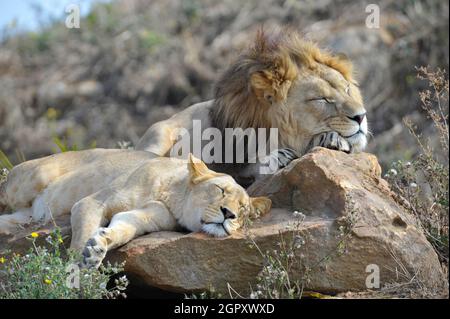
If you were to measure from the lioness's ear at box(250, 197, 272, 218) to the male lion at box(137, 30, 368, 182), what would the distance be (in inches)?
25.4

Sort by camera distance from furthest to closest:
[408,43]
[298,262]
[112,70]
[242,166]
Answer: [112,70] < [408,43] < [242,166] < [298,262]

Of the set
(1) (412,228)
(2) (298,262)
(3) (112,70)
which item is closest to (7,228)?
(2) (298,262)

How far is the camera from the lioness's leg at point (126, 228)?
5.03m

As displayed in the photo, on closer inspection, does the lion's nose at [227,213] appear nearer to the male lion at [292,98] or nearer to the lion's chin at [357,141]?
the male lion at [292,98]

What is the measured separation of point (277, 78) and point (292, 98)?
0.57ft

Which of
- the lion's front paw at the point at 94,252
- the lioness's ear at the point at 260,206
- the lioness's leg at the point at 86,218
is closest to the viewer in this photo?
the lion's front paw at the point at 94,252

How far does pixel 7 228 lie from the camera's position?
6.08 meters

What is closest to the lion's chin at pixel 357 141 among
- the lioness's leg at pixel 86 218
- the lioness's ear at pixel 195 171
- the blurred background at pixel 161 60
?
the lioness's ear at pixel 195 171

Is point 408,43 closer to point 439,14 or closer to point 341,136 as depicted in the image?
point 439,14

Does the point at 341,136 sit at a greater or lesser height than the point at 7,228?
greater

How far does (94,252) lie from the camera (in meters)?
5.02

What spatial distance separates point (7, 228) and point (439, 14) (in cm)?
1010

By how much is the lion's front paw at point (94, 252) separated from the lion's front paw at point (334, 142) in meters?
1.78

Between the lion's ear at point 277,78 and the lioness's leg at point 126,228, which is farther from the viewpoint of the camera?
the lion's ear at point 277,78
